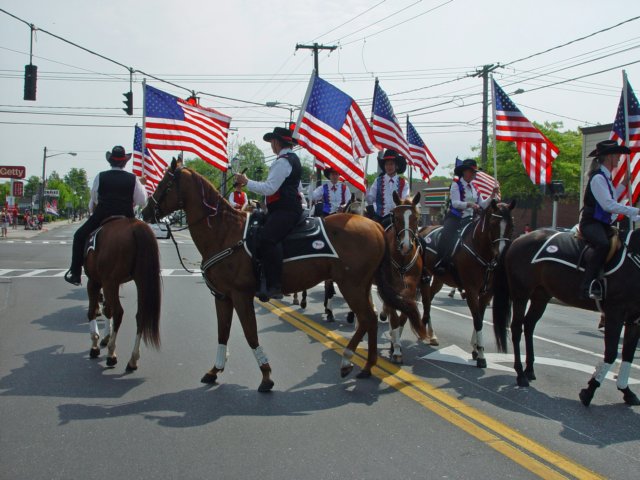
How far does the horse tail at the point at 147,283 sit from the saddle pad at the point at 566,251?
179 inches

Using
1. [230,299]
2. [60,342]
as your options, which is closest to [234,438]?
[230,299]

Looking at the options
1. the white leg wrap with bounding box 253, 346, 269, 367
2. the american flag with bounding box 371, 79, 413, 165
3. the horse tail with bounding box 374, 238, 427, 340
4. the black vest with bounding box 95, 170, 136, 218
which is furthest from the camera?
the american flag with bounding box 371, 79, 413, 165

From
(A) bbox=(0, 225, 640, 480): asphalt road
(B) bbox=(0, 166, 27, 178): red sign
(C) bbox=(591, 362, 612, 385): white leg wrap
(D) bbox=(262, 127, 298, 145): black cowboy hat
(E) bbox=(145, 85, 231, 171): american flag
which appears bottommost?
(A) bbox=(0, 225, 640, 480): asphalt road

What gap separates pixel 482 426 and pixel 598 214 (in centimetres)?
269

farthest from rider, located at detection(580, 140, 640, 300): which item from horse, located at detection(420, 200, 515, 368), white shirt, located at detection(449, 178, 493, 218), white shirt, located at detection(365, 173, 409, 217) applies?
white shirt, located at detection(365, 173, 409, 217)

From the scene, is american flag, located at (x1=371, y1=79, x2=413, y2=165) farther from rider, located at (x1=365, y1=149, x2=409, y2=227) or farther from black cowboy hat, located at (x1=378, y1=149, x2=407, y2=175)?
rider, located at (x1=365, y1=149, x2=409, y2=227)

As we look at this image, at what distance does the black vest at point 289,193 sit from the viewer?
6746 mm

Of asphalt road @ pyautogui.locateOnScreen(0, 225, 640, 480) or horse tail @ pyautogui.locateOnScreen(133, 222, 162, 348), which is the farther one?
horse tail @ pyautogui.locateOnScreen(133, 222, 162, 348)

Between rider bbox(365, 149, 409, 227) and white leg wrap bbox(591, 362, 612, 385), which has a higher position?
rider bbox(365, 149, 409, 227)

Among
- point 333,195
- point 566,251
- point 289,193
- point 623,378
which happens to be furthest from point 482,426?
point 333,195

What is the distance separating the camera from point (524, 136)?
1002 centimetres

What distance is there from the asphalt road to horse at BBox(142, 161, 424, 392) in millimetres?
658

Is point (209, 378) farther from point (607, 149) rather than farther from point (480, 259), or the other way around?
point (607, 149)

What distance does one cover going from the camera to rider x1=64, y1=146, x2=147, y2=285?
7.91m
